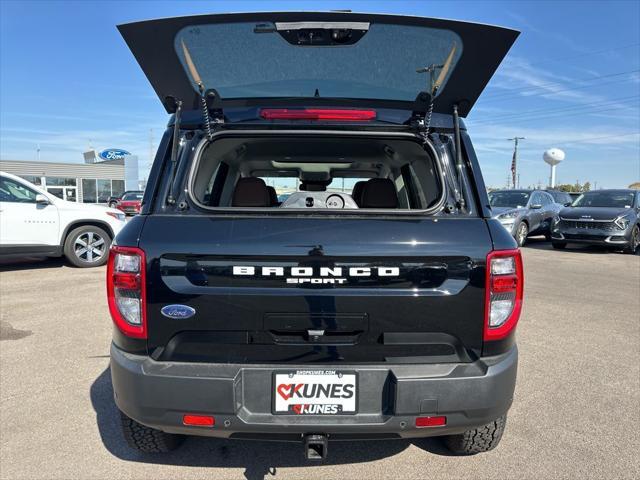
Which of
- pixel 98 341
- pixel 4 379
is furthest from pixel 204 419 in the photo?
pixel 98 341

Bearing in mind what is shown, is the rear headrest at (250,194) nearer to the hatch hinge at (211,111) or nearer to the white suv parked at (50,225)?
the hatch hinge at (211,111)

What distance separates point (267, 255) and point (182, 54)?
1.23m

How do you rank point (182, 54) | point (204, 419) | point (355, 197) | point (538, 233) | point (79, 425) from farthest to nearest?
point (538, 233) < point (355, 197) < point (79, 425) < point (182, 54) < point (204, 419)

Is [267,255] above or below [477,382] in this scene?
above

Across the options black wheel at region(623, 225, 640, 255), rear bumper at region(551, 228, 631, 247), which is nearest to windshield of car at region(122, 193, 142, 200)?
rear bumper at region(551, 228, 631, 247)

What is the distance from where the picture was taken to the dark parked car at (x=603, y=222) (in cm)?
1105

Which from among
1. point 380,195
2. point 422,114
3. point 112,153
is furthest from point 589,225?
point 112,153

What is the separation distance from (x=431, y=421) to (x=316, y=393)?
504 mm

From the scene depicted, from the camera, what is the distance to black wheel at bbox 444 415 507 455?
238cm

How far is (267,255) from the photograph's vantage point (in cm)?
188

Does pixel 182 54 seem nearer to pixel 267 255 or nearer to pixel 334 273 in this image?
pixel 267 255

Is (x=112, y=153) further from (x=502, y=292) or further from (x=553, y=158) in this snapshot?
(x=502, y=292)

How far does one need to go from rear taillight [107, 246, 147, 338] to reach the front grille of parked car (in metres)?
12.1

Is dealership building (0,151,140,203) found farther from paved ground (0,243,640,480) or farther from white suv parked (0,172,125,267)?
paved ground (0,243,640,480)
